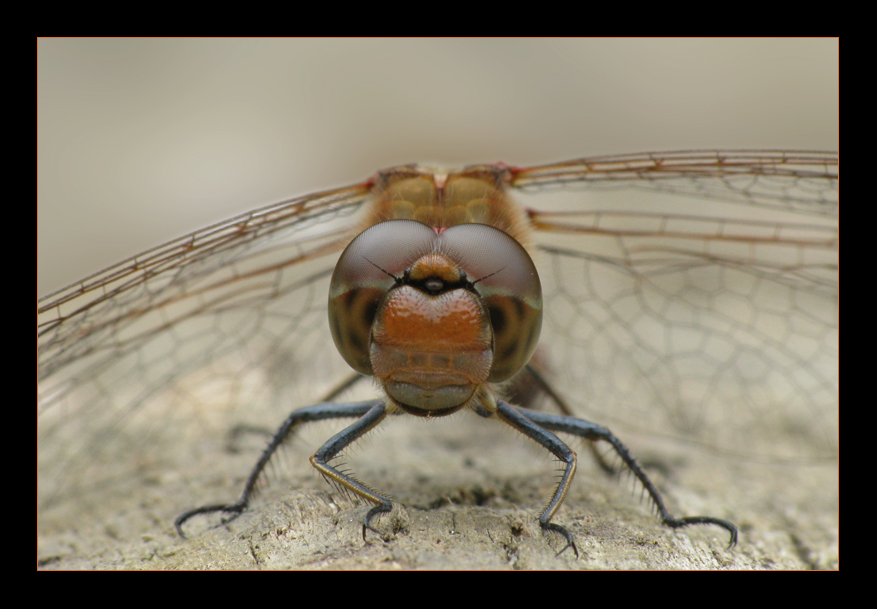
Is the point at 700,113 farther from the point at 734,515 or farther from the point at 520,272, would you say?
the point at 520,272

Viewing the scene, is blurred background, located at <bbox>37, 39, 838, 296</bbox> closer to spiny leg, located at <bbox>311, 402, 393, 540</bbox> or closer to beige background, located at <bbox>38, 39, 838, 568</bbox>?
beige background, located at <bbox>38, 39, 838, 568</bbox>

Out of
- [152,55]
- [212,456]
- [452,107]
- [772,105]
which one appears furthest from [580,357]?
[152,55]

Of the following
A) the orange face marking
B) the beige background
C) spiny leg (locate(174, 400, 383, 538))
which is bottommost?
spiny leg (locate(174, 400, 383, 538))

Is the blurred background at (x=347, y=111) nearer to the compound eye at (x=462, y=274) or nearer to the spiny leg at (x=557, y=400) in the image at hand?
the spiny leg at (x=557, y=400)

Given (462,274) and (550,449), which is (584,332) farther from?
(462,274)

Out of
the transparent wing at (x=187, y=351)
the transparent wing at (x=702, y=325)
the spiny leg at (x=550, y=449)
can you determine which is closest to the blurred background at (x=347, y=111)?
the transparent wing at (x=187, y=351)

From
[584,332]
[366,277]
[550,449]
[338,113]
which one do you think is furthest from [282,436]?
[338,113]

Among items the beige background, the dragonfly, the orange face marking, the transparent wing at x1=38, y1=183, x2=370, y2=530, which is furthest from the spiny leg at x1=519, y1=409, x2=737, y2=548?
the beige background

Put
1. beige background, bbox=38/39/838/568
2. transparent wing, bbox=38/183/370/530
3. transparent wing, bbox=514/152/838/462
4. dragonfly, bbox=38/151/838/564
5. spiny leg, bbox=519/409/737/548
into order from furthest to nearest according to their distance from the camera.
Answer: beige background, bbox=38/39/838/568 → transparent wing, bbox=514/152/838/462 → dragonfly, bbox=38/151/838/564 → transparent wing, bbox=38/183/370/530 → spiny leg, bbox=519/409/737/548
